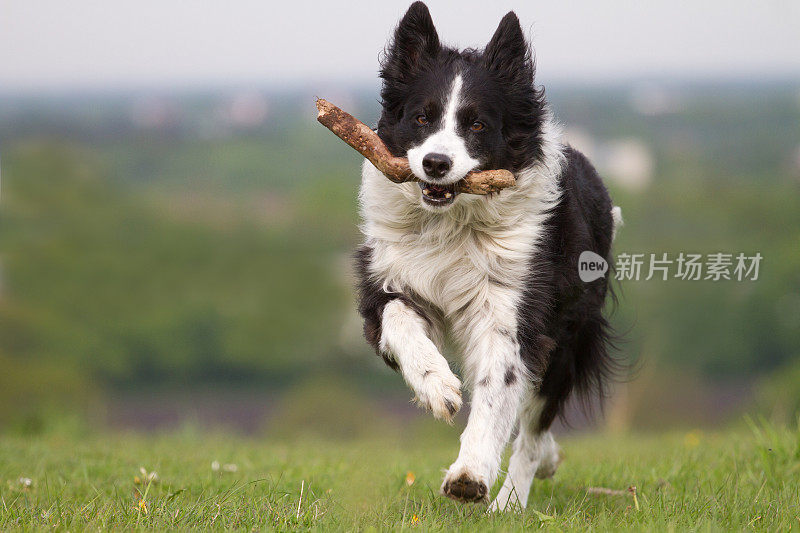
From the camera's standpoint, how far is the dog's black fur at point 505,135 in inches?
175

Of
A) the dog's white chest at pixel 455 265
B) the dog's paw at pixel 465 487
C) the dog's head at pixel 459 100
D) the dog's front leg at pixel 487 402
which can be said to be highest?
the dog's head at pixel 459 100

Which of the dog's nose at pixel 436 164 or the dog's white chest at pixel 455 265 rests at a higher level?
the dog's nose at pixel 436 164

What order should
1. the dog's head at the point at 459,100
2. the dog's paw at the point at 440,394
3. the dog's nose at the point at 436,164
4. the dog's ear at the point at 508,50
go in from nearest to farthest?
the dog's paw at the point at 440,394, the dog's nose at the point at 436,164, the dog's head at the point at 459,100, the dog's ear at the point at 508,50

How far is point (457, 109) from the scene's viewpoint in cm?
446

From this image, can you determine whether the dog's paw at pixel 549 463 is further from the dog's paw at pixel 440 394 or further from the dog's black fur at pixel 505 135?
the dog's paw at pixel 440 394

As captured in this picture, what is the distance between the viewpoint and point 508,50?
473 cm

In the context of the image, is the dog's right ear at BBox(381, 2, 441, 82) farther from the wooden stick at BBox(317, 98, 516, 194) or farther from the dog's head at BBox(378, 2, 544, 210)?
the wooden stick at BBox(317, 98, 516, 194)

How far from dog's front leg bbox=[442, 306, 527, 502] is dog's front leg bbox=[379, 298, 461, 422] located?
0.66ft

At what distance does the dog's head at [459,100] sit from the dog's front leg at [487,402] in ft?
2.16

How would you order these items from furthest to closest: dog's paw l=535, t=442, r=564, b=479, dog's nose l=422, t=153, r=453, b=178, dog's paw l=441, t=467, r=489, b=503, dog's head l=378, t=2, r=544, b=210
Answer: dog's paw l=535, t=442, r=564, b=479
dog's head l=378, t=2, r=544, b=210
dog's nose l=422, t=153, r=453, b=178
dog's paw l=441, t=467, r=489, b=503

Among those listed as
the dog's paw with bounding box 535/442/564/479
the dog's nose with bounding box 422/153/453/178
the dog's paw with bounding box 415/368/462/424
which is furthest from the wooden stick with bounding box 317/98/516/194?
the dog's paw with bounding box 535/442/564/479

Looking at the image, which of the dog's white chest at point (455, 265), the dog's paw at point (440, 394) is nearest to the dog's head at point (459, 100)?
the dog's white chest at point (455, 265)

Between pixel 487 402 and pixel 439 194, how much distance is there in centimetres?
102

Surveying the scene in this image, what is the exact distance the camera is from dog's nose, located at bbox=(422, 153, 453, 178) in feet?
13.8
